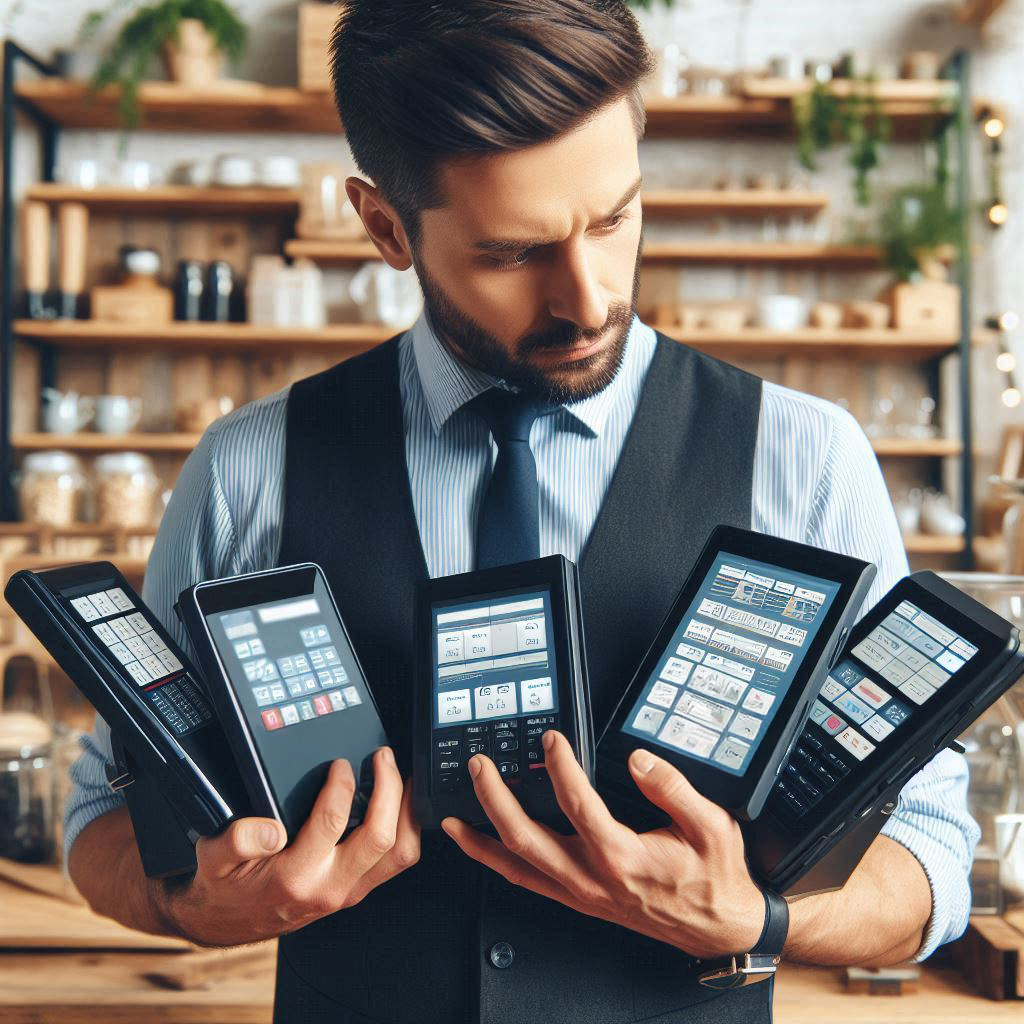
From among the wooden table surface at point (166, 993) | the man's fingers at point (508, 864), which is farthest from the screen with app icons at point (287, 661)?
the wooden table surface at point (166, 993)

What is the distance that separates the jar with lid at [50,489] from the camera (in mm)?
2758

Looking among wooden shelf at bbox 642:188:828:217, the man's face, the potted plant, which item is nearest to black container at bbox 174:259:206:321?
the potted plant

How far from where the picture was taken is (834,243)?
2941mm

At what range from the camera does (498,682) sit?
0.66 meters

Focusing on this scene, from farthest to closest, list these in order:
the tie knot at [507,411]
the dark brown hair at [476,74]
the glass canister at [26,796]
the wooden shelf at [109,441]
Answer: the wooden shelf at [109,441], the glass canister at [26,796], the tie knot at [507,411], the dark brown hair at [476,74]

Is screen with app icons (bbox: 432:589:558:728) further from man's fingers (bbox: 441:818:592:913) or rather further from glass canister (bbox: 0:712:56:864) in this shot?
glass canister (bbox: 0:712:56:864)

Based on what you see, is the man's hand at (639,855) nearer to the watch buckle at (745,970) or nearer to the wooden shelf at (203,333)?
the watch buckle at (745,970)

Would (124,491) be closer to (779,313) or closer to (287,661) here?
(779,313)

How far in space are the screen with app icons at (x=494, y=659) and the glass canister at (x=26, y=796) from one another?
1053 mm

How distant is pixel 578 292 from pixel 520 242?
0.05 m

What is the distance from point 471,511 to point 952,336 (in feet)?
7.85

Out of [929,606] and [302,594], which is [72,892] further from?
[929,606]

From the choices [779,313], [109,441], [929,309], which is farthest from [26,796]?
[929,309]

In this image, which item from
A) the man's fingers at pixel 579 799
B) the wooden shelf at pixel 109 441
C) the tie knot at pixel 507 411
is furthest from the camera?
the wooden shelf at pixel 109 441
